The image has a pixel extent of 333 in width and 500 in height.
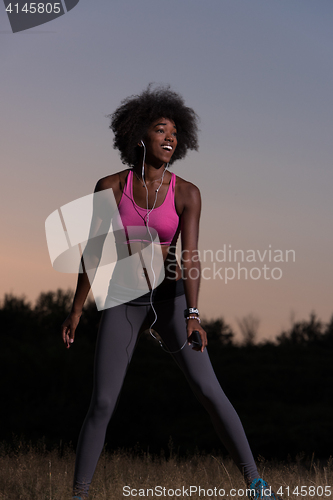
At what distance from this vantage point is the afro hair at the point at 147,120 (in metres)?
4.09

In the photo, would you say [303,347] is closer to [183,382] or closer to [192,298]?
[183,382]

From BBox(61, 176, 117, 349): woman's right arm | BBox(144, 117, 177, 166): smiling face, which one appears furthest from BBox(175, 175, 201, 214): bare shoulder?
BBox(61, 176, 117, 349): woman's right arm

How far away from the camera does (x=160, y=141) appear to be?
3988 mm

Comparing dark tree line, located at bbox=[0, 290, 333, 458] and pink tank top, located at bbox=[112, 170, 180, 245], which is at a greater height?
pink tank top, located at bbox=[112, 170, 180, 245]

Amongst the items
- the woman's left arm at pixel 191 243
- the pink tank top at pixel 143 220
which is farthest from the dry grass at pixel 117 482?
the pink tank top at pixel 143 220

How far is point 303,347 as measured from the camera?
2397 cm

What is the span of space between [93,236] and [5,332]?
2160 centimetres

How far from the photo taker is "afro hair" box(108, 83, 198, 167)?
13.4 feet

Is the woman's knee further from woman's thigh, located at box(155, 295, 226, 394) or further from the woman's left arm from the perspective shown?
the woman's left arm

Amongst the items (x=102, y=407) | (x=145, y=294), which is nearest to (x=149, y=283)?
(x=145, y=294)

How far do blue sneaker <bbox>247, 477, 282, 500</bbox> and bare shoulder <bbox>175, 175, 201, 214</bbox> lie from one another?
1960 millimetres

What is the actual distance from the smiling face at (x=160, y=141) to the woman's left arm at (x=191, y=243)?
0.29 meters

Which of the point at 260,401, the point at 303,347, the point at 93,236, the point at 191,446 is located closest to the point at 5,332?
the point at 191,446

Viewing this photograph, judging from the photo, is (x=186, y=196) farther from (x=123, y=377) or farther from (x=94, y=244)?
(x=123, y=377)
